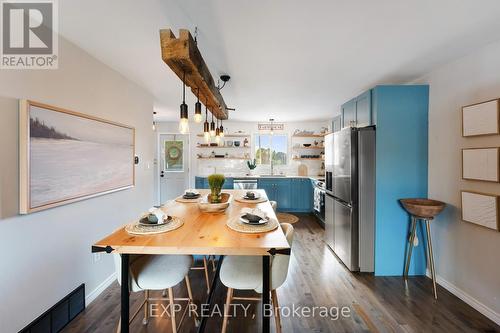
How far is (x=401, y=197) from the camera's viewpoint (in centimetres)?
247

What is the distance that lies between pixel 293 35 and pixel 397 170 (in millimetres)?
1955

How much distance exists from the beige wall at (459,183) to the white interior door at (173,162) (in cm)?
518

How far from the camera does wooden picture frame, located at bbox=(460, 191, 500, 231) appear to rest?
1.72 metres

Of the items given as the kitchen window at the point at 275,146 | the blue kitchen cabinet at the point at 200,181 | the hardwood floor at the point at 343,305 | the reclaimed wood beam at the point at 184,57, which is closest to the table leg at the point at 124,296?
the hardwood floor at the point at 343,305

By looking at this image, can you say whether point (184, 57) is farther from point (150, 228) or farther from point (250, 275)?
point (250, 275)

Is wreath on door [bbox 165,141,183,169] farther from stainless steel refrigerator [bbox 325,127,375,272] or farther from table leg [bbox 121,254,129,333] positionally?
table leg [bbox 121,254,129,333]

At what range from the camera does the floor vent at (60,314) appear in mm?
1486

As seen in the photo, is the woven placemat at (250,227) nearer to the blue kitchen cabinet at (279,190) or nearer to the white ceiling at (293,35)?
the white ceiling at (293,35)

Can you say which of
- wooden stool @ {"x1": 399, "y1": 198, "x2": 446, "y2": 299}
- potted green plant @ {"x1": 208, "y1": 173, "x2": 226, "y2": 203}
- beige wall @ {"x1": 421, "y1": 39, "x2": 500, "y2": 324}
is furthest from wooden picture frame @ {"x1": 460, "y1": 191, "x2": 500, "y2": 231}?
potted green plant @ {"x1": 208, "y1": 173, "x2": 226, "y2": 203}

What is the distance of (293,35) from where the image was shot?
1.66 meters

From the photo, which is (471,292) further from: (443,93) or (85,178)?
(85,178)

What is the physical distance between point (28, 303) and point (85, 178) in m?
0.97

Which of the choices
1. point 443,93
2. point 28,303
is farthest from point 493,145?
point 28,303

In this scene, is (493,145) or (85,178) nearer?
(493,145)
